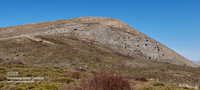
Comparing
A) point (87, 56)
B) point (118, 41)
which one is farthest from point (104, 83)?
point (118, 41)

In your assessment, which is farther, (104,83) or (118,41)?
(118,41)

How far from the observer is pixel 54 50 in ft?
150

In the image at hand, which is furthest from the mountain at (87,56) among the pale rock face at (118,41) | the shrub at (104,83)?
the shrub at (104,83)

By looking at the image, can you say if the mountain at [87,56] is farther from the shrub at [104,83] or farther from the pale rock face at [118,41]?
the shrub at [104,83]

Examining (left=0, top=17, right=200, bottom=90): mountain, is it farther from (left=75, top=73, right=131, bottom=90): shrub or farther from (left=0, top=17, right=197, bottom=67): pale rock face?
(left=75, top=73, right=131, bottom=90): shrub

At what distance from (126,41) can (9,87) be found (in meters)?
59.9

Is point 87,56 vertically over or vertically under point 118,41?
under

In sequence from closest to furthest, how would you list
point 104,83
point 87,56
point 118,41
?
point 104,83, point 87,56, point 118,41

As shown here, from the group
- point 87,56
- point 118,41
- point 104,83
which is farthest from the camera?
point 118,41

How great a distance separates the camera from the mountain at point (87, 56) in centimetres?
2938

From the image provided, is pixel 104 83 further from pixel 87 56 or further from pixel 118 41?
pixel 118 41

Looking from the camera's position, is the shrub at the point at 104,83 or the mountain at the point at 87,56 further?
the mountain at the point at 87,56

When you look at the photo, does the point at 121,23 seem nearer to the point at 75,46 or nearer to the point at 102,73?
the point at 75,46

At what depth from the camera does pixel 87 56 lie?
46.0 metres
